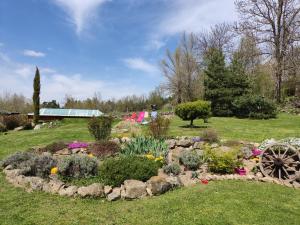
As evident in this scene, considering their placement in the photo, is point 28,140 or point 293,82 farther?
point 293,82

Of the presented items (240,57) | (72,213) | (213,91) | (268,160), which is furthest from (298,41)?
(72,213)

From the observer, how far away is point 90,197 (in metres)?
4.96

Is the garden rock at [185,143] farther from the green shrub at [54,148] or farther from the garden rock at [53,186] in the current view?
the garden rock at [53,186]

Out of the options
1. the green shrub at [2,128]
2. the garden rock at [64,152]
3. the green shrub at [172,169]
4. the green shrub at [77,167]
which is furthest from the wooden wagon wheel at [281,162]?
the green shrub at [2,128]

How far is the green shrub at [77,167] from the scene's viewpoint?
19.7 feet

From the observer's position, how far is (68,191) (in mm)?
5102

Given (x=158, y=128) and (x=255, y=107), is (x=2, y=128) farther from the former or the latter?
(x=255, y=107)

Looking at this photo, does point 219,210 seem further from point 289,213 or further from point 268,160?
point 268,160

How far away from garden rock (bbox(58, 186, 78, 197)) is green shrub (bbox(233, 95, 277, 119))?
639 inches

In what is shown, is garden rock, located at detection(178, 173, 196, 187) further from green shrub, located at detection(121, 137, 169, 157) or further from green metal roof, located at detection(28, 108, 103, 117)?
green metal roof, located at detection(28, 108, 103, 117)

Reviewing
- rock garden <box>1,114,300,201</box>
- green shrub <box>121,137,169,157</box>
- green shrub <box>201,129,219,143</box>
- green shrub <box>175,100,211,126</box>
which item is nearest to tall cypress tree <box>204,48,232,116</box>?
green shrub <box>175,100,211,126</box>

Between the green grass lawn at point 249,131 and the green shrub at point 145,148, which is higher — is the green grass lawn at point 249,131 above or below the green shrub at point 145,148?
above

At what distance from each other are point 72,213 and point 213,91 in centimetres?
1877

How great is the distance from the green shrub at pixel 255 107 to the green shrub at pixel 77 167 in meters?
15.3
